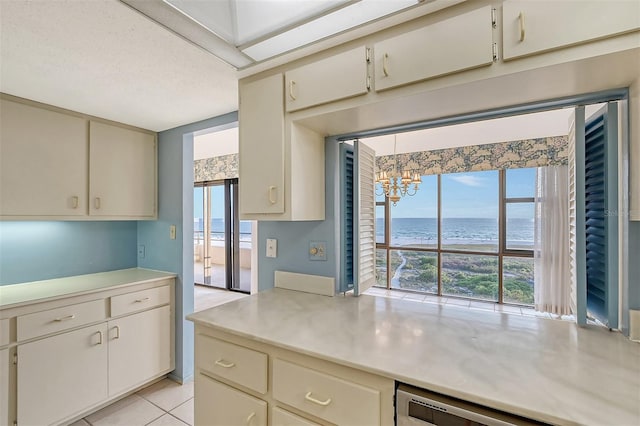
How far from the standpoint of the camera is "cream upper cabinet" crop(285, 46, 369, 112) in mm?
1188

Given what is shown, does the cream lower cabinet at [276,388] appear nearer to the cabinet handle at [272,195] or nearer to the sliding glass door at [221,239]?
the cabinet handle at [272,195]

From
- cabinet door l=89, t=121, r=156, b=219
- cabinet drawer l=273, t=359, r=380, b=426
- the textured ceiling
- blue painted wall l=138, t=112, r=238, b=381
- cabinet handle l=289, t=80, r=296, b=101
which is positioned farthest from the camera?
blue painted wall l=138, t=112, r=238, b=381

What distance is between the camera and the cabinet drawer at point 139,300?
2023 mm

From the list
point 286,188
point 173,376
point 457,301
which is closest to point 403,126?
point 286,188

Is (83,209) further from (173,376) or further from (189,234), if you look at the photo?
(173,376)

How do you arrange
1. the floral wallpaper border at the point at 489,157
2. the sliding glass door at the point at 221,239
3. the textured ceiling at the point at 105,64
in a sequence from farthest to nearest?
1. the sliding glass door at the point at 221,239
2. the floral wallpaper border at the point at 489,157
3. the textured ceiling at the point at 105,64

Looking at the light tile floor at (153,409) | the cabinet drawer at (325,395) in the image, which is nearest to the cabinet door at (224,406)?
the cabinet drawer at (325,395)

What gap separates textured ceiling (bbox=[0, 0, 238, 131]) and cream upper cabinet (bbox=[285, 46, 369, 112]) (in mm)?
417

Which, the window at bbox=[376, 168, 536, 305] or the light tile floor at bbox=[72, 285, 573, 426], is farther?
the window at bbox=[376, 168, 536, 305]

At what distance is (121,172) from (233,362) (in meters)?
1.97

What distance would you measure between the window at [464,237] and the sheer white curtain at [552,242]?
0.11 m

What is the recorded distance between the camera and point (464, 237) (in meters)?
4.37

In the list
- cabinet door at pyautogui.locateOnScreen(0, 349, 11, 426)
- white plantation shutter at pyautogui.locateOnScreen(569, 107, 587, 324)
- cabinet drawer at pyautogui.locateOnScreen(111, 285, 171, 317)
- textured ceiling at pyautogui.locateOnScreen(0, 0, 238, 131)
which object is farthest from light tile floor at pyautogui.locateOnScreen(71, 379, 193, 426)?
white plantation shutter at pyautogui.locateOnScreen(569, 107, 587, 324)

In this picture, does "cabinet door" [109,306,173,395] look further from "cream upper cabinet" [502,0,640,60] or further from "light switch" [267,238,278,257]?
"cream upper cabinet" [502,0,640,60]
